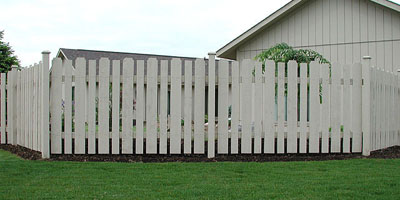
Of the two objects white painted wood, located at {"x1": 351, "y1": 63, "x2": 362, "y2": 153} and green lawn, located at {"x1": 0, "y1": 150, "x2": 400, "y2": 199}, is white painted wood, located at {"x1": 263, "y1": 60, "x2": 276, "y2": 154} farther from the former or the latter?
white painted wood, located at {"x1": 351, "y1": 63, "x2": 362, "y2": 153}

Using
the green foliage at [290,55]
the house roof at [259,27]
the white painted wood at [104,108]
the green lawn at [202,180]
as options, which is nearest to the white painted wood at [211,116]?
the green lawn at [202,180]

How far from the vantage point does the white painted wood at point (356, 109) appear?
7406mm

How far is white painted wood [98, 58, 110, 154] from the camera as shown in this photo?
6.82 m

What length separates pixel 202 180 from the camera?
5.20 m

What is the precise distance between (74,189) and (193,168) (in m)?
1.91

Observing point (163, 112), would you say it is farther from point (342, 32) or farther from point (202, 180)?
point (342, 32)

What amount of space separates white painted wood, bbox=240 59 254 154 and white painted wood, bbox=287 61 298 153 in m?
0.70

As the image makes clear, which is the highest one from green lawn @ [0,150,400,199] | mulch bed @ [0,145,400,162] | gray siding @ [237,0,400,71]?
gray siding @ [237,0,400,71]

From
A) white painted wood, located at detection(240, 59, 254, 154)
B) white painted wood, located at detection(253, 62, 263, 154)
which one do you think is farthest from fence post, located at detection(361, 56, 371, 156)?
white painted wood, located at detection(240, 59, 254, 154)

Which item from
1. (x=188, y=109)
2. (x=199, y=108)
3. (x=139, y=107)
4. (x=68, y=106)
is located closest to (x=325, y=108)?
(x=199, y=108)

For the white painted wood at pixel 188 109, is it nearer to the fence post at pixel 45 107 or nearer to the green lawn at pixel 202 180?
the green lawn at pixel 202 180

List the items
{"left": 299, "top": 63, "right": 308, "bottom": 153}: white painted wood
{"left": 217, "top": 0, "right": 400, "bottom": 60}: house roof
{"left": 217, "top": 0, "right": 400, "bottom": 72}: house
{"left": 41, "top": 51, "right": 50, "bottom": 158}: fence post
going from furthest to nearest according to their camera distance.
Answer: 1. {"left": 217, "top": 0, "right": 400, "bottom": 60}: house roof
2. {"left": 217, "top": 0, "right": 400, "bottom": 72}: house
3. {"left": 299, "top": 63, "right": 308, "bottom": 153}: white painted wood
4. {"left": 41, "top": 51, "right": 50, "bottom": 158}: fence post

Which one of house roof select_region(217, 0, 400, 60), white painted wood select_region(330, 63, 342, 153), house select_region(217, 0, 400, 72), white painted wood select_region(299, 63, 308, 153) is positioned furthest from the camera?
house roof select_region(217, 0, 400, 60)

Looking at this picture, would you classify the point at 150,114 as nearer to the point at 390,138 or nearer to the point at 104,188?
the point at 104,188
